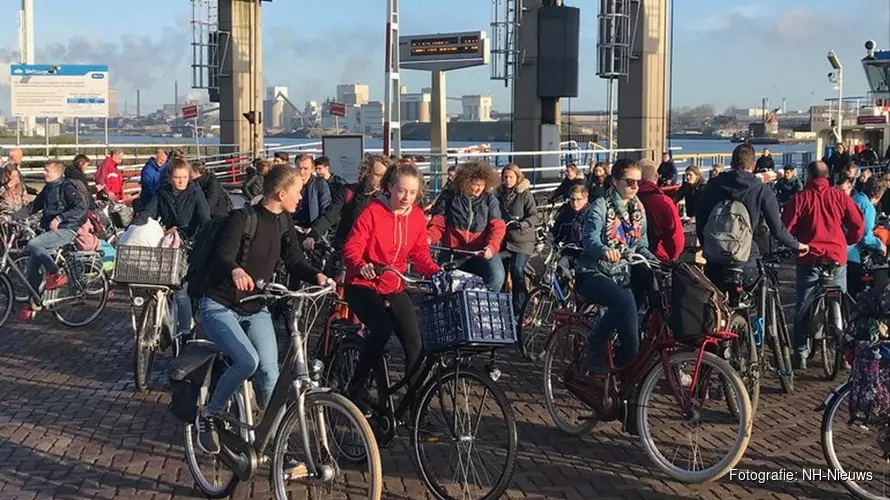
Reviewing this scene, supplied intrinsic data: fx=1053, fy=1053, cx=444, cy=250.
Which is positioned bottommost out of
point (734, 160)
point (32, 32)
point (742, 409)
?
point (742, 409)

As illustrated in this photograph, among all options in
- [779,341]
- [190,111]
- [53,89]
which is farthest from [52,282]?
[190,111]

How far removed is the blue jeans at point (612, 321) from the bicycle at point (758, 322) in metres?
0.97

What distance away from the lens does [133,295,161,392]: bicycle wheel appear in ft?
26.3

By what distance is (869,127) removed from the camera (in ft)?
112

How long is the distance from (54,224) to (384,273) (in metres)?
6.47

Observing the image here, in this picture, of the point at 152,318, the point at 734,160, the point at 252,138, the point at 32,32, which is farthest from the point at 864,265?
the point at 32,32

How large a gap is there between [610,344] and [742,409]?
1.14 meters

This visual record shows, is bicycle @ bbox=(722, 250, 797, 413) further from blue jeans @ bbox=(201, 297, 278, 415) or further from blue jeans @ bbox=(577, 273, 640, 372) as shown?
blue jeans @ bbox=(201, 297, 278, 415)

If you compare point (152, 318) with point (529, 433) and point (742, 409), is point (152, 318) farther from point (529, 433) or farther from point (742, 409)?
point (742, 409)

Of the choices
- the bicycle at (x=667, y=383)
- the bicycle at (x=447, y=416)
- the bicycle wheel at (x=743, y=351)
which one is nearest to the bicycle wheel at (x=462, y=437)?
the bicycle at (x=447, y=416)

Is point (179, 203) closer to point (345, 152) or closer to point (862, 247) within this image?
point (862, 247)

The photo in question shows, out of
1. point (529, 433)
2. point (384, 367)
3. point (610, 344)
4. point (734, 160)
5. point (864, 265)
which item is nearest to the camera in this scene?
point (384, 367)

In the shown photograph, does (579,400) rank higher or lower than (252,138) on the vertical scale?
lower

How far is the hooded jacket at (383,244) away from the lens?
580 centimetres
